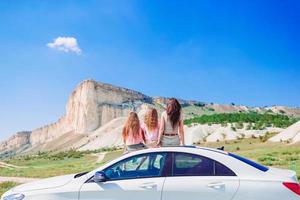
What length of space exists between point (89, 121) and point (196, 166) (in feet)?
352

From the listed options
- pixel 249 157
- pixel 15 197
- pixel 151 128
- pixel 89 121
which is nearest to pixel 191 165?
pixel 15 197

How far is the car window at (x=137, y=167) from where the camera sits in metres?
7.09

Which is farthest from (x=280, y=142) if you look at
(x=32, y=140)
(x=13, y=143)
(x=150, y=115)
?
(x=13, y=143)

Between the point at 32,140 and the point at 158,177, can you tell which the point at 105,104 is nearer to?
the point at 32,140

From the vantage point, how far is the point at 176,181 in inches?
269

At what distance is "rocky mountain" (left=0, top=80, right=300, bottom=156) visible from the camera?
10338 cm

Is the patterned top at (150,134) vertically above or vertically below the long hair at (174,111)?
below

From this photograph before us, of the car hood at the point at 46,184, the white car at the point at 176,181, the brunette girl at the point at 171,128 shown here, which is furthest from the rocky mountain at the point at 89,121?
the white car at the point at 176,181

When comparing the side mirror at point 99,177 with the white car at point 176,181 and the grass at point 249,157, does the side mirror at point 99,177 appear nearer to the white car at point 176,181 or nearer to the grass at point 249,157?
the white car at point 176,181

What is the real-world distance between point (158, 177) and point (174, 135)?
3.03 m

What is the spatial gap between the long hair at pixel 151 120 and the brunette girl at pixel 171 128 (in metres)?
0.42

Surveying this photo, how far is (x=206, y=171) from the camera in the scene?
6.89 m

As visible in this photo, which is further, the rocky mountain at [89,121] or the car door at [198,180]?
the rocky mountain at [89,121]

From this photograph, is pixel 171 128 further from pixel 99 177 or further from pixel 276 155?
pixel 276 155
